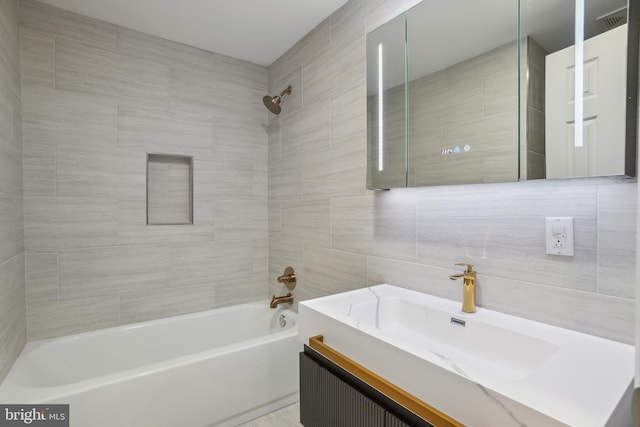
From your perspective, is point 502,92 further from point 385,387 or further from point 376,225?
point 385,387

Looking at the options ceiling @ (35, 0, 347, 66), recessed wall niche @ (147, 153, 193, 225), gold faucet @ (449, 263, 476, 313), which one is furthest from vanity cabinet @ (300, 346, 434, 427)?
ceiling @ (35, 0, 347, 66)

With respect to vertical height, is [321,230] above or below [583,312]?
above

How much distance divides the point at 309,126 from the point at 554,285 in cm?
162

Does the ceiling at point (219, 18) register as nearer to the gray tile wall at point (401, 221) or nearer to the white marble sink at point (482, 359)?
the gray tile wall at point (401, 221)

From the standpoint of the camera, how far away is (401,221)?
1556mm

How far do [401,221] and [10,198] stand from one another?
190 cm

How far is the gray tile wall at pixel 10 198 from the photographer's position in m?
1.48

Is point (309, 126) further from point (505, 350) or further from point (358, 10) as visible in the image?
point (505, 350)

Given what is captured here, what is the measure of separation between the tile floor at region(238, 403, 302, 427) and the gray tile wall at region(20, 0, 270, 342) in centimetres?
92

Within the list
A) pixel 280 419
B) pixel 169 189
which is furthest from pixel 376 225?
pixel 169 189

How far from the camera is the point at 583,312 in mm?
1000

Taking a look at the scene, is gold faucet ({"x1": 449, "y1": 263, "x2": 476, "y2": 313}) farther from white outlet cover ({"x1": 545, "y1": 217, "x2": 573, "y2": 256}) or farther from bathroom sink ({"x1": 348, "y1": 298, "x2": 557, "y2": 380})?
white outlet cover ({"x1": 545, "y1": 217, "x2": 573, "y2": 256})

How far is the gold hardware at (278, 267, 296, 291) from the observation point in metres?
2.36

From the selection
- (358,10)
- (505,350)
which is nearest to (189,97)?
(358,10)
